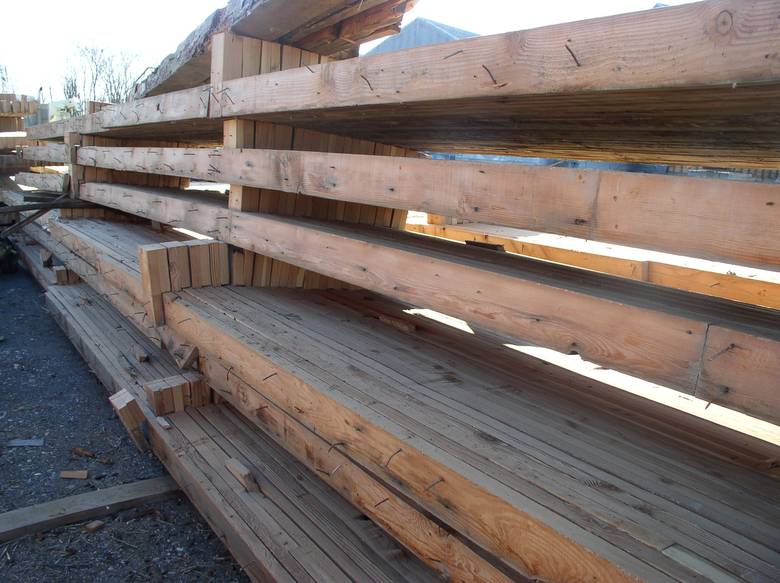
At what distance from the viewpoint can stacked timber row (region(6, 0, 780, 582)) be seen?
4.55 feet

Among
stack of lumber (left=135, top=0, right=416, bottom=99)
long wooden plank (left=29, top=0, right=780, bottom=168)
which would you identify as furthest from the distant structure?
long wooden plank (left=29, top=0, right=780, bottom=168)

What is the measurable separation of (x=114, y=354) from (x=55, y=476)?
3.89 ft

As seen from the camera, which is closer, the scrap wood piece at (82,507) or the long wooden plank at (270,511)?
the long wooden plank at (270,511)

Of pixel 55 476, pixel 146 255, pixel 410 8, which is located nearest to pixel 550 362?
pixel 410 8

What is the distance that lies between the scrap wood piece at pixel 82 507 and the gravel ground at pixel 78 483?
0.16ft

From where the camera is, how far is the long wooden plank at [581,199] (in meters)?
1.35

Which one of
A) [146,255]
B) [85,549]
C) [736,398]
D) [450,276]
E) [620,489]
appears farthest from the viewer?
[146,255]

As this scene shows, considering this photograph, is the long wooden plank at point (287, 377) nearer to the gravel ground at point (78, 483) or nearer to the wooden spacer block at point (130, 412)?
the wooden spacer block at point (130, 412)

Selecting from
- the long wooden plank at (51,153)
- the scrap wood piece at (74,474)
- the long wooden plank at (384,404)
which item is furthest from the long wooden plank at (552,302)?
the long wooden plank at (51,153)

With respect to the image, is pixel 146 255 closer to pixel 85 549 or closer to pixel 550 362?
pixel 85 549

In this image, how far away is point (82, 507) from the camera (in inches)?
127

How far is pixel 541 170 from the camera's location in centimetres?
173

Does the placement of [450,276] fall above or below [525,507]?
above

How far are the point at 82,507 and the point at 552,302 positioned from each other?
2.96 m
